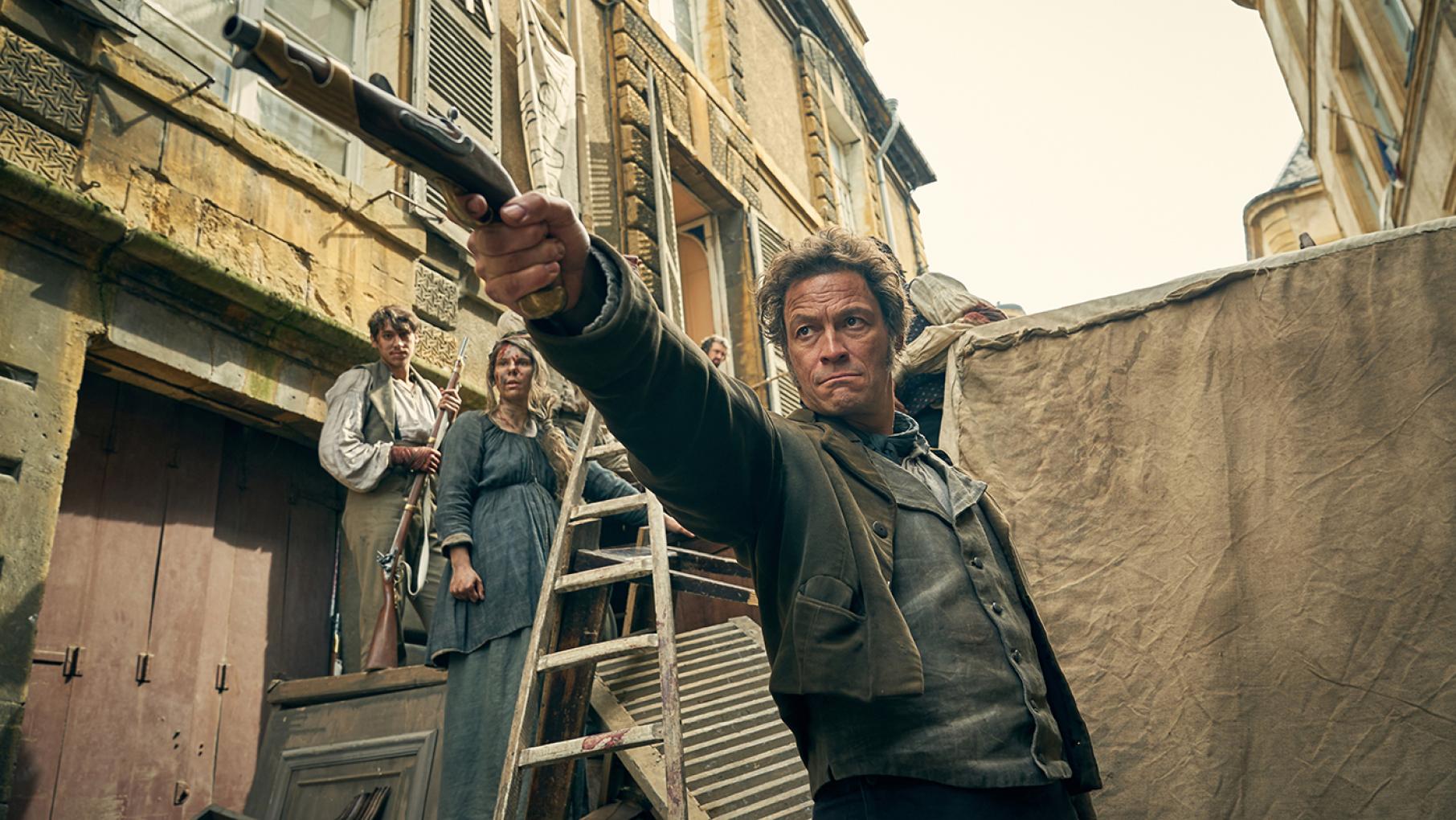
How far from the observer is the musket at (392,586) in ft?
11.7

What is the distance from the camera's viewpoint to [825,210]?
461 inches

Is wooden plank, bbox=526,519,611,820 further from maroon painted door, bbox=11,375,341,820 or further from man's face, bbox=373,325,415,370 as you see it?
maroon painted door, bbox=11,375,341,820

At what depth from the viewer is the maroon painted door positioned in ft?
11.2

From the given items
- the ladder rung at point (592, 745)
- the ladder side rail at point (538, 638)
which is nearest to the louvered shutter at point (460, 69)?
the ladder side rail at point (538, 638)

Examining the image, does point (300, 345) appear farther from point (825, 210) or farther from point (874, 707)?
point (825, 210)

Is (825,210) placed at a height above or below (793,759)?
above

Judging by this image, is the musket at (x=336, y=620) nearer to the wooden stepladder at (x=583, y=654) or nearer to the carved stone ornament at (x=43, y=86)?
the wooden stepladder at (x=583, y=654)

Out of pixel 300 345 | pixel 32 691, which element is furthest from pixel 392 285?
pixel 32 691

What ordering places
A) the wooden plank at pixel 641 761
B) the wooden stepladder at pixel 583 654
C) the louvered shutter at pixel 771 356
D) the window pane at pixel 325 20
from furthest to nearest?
1. the louvered shutter at pixel 771 356
2. the window pane at pixel 325 20
3. the wooden plank at pixel 641 761
4. the wooden stepladder at pixel 583 654

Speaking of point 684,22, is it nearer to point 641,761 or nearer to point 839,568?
point 641,761

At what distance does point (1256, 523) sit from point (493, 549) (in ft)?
7.58

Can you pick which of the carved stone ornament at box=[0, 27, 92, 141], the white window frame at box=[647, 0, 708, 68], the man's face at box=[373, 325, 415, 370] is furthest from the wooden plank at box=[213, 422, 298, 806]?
the white window frame at box=[647, 0, 708, 68]

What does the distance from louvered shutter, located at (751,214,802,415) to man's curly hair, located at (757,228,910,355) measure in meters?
6.39

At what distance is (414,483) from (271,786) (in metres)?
1.24
